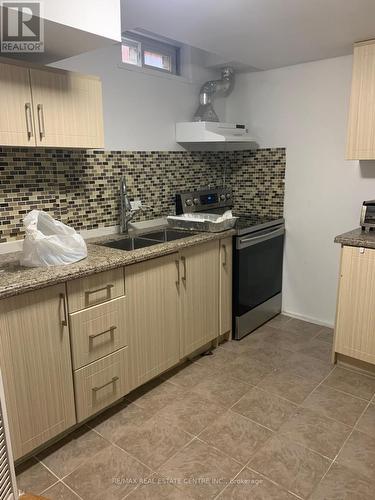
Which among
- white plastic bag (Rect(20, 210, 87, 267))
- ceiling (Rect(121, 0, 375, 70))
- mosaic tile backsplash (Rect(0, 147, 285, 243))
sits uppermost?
ceiling (Rect(121, 0, 375, 70))

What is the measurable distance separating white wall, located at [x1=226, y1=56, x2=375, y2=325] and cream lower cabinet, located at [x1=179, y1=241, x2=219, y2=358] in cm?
99

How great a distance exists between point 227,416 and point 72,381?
0.87 meters

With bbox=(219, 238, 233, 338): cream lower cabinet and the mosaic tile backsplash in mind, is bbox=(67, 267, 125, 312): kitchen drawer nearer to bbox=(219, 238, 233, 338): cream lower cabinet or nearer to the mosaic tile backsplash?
the mosaic tile backsplash

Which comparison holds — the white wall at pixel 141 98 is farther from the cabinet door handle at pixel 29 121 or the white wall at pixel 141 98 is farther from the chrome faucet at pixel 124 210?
the cabinet door handle at pixel 29 121

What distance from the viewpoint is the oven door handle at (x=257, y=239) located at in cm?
277

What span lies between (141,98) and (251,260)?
4.84 feet

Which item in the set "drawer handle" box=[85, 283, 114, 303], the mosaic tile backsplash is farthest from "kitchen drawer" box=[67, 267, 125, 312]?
the mosaic tile backsplash

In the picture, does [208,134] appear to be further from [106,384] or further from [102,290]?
[106,384]

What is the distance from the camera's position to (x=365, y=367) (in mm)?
2510

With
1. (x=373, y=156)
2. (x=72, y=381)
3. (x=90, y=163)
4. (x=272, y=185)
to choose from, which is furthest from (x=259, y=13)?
(x=72, y=381)

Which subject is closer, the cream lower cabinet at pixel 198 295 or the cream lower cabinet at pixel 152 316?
the cream lower cabinet at pixel 152 316

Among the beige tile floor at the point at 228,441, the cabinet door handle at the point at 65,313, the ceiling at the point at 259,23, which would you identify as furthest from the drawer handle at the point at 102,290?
the ceiling at the point at 259,23

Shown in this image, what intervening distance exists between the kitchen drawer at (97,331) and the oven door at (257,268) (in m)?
1.08

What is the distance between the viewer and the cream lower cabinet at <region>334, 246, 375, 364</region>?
2.32 m
